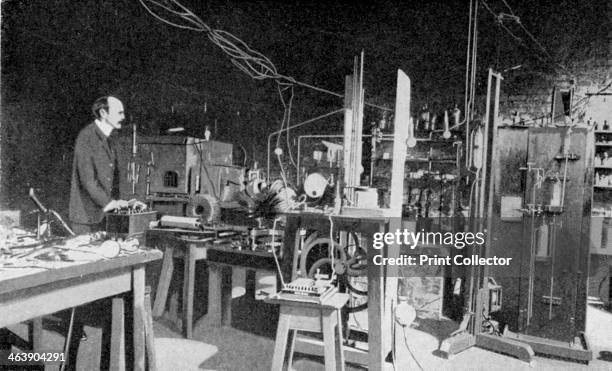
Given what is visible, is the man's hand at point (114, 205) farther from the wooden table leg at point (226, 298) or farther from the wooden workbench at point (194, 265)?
the wooden table leg at point (226, 298)

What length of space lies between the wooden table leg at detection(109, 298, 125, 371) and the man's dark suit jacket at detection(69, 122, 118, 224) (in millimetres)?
1655

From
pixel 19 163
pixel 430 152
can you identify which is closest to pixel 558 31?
pixel 430 152

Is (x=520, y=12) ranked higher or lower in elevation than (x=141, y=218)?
higher

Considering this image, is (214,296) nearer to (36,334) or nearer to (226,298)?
(226,298)

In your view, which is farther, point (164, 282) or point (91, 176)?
point (164, 282)

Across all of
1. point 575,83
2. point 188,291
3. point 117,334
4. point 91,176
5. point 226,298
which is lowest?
point 226,298

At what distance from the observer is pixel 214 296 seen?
3908mm

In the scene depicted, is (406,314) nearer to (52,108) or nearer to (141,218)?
(141,218)

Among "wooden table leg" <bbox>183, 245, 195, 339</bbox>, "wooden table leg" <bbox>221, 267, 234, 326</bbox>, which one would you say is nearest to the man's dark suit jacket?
"wooden table leg" <bbox>183, 245, 195, 339</bbox>

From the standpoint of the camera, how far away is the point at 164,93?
6887 millimetres

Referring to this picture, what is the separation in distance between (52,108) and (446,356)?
580 cm

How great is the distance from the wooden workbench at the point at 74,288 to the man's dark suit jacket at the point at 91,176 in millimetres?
1686

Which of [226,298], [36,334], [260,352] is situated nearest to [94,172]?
[36,334]

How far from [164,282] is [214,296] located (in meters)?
0.45
